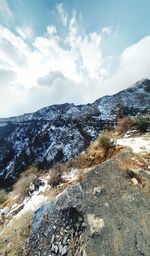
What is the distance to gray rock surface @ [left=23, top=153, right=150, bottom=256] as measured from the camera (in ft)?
19.5

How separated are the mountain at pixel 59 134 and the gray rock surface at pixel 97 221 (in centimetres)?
2243

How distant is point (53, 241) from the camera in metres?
6.81

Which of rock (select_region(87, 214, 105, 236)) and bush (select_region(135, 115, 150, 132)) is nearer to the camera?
rock (select_region(87, 214, 105, 236))

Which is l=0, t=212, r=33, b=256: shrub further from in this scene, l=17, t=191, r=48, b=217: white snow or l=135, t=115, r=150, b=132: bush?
l=135, t=115, r=150, b=132: bush

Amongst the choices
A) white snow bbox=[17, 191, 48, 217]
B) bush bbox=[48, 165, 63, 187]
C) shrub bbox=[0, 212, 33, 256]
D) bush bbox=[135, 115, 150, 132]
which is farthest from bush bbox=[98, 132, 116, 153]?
shrub bbox=[0, 212, 33, 256]

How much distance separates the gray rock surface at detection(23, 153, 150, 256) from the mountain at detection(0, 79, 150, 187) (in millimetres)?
22429

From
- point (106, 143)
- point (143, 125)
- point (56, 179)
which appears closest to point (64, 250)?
point (56, 179)

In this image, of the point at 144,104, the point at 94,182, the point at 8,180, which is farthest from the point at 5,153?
the point at 94,182

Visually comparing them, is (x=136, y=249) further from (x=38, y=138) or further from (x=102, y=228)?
(x=38, y=138)

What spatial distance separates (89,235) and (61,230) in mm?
1238

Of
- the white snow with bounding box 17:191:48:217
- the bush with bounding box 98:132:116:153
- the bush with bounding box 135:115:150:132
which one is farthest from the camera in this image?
the bush with bounding box 135:115:150:132

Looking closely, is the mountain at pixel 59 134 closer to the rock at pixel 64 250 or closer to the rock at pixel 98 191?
the rock at pixel 98 191

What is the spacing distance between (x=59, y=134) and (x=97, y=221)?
3401cm

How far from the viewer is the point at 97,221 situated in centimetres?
669
